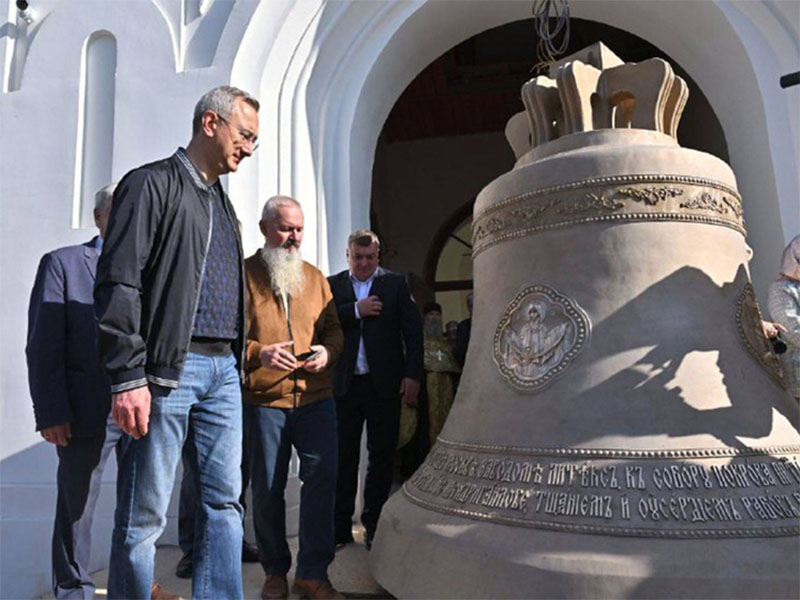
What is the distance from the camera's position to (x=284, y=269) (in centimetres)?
256

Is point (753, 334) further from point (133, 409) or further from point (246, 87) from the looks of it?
point (246, 87)

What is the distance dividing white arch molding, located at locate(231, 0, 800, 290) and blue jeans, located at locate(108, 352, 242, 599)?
2004 mm

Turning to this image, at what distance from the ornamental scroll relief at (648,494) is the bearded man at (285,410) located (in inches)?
28.0

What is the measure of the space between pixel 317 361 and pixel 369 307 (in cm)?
78

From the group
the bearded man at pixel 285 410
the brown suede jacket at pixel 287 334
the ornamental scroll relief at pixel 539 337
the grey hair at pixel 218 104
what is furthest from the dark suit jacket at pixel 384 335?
the grey hair at pixel 218 104

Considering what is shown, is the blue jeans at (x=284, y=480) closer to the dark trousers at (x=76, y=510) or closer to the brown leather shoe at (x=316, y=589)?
the brown leather shoe at (x=316, y=589)

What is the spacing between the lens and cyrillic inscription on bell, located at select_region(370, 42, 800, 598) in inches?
65.8

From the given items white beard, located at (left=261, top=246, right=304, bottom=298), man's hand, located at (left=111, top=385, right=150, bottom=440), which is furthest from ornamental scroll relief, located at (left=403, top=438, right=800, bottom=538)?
white beard, located at (left=261, top=246, right=304, bottom=298)

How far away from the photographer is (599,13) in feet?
15.6

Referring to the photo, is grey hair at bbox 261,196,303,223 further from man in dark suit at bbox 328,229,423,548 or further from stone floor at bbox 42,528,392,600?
stone floor at bbox 42,528,392,600

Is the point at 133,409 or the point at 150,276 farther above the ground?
the point at 150,276

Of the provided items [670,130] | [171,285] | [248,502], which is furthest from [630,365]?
[248,502]

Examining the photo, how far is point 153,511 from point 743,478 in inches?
62.0

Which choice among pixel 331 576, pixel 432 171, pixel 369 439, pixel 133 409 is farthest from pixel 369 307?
pixel 432 171
